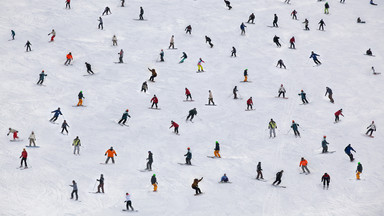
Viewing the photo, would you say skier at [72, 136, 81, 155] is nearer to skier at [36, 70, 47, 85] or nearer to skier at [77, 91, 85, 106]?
skier at [77, 91, 85, 106]

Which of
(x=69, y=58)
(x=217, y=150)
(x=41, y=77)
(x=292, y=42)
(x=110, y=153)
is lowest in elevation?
(x=110, y=153)

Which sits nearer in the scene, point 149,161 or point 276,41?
point 149,161

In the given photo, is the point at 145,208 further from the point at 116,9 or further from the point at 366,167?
the point at 116,9

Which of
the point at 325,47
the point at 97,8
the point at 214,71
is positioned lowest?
the point at 214,71

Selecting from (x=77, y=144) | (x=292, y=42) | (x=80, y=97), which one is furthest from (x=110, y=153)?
(x=292, y=42)

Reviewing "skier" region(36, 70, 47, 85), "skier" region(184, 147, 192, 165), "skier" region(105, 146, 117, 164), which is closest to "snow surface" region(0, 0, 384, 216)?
"skier" region(184, 147, 192, 165)

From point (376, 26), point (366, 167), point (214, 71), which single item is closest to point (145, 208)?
point (366, 167)

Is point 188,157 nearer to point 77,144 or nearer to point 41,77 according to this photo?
point 77,144

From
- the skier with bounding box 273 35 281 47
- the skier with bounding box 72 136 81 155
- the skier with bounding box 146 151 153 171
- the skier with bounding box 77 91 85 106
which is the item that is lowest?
the skier with bounding box 146 151 153 171

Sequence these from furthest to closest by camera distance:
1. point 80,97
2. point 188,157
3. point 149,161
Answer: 1. point 80,97
2. point 188,157
3. point 149,161
